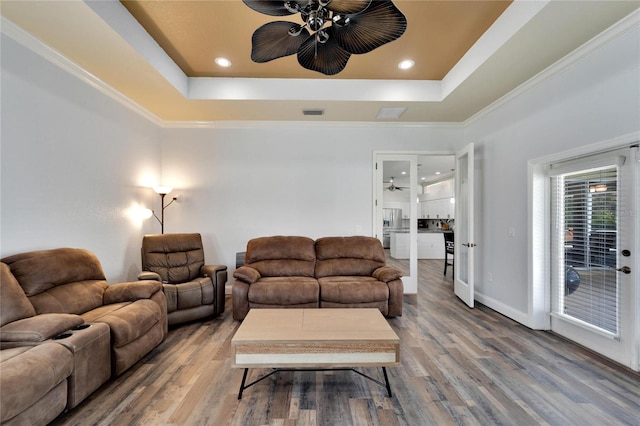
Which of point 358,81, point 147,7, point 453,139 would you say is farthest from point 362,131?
point 147,7

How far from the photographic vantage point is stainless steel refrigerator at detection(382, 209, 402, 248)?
455 cm

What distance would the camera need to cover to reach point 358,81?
3.54 metres

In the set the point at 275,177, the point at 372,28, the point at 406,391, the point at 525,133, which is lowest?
the point at 406,391

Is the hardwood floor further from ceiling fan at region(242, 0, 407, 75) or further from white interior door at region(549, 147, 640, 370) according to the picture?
ceiling fan at region(242, 0, 407, 75)

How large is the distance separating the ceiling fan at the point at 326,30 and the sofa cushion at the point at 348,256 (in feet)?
8.18

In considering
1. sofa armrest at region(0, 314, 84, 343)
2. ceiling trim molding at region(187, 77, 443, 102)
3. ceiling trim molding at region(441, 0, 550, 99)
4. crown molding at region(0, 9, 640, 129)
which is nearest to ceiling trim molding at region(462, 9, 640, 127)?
crown molding at region(0, 9, 640, 129)

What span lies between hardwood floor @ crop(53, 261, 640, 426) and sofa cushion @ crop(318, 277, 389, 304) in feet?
2.14

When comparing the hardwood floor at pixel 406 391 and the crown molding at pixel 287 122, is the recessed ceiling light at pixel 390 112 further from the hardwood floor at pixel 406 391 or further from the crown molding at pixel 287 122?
the hardwood floor at pixel 406 391

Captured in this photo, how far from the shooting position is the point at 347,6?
1.56 meters

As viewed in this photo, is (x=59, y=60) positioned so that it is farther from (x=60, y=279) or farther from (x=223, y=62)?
(x=60, y=279)

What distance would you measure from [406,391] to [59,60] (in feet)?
14.0

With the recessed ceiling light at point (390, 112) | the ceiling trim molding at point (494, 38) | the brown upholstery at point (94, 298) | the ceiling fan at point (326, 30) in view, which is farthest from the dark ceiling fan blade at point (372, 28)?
the brown upholstery at point (94, 298)

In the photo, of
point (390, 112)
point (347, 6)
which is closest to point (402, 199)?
point (390, 112)

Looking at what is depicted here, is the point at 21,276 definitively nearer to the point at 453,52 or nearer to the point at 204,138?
the point at 204,138
